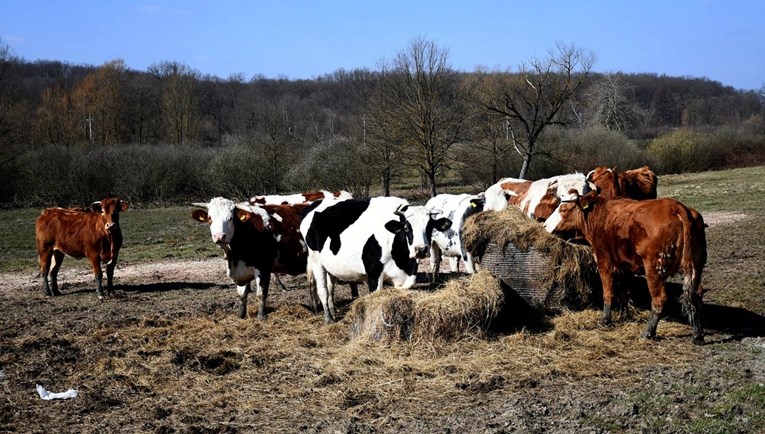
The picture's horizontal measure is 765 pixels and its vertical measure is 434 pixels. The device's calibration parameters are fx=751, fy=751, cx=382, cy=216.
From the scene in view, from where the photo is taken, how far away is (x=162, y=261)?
18922 millimetres

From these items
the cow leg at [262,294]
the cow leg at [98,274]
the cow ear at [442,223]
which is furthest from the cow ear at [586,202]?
the cow leg at [98,274]

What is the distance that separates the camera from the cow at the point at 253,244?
11234 mm

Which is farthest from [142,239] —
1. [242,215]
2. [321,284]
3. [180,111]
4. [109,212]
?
[180,111]

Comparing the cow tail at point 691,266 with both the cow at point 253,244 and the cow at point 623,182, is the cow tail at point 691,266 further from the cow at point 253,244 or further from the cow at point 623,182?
the cow at point 253,244

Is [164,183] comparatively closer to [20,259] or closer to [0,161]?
[0,161]

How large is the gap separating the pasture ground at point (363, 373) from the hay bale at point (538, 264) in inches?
12.9

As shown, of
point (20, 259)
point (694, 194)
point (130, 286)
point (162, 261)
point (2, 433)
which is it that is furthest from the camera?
point (694, 194)

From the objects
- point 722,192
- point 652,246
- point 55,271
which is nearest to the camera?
point 652,246

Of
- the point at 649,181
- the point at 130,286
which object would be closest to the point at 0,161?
the point at 130,286

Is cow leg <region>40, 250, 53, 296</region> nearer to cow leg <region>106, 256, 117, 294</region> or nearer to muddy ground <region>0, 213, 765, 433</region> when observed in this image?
cow leg <region>106, 256, 117, 294</region>

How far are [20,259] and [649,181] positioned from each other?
1629 centimetres

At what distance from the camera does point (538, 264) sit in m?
10.2

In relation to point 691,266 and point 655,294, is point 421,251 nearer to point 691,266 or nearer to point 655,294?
point 655,294

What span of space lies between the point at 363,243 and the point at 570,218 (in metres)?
2.98
